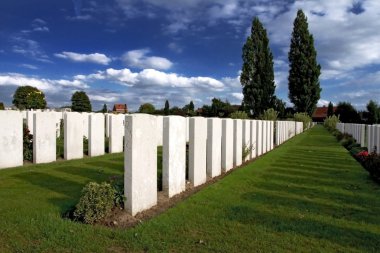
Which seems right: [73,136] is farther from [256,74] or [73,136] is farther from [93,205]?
[256,74]

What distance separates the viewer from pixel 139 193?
220 inches

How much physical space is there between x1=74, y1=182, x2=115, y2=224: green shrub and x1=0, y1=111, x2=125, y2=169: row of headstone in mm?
5816

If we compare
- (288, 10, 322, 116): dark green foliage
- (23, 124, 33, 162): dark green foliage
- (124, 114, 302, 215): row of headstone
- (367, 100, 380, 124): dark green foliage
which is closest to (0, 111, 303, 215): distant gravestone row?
(124, 114, 302, 215): row of headstone

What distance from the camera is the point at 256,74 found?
47.2 meters

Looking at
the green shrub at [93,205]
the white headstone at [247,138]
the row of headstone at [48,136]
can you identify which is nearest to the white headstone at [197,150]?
the green shrub at [93,205]

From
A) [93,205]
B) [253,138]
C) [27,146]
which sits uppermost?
[253,138]

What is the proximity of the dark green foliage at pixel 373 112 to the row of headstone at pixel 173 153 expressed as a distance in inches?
2284

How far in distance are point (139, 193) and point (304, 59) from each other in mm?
50912

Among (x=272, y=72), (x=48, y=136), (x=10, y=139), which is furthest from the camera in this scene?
(x=272, y=72)

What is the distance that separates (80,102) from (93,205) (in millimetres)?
71920

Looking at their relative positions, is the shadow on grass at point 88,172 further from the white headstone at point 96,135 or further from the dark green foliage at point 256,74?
the dark green foliage at point 256,74

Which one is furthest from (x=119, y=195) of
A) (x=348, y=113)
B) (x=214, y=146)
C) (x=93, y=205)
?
(x=348, y=113)

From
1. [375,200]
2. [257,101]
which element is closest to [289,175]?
[375,200]

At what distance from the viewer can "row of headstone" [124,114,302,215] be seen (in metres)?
5.46
